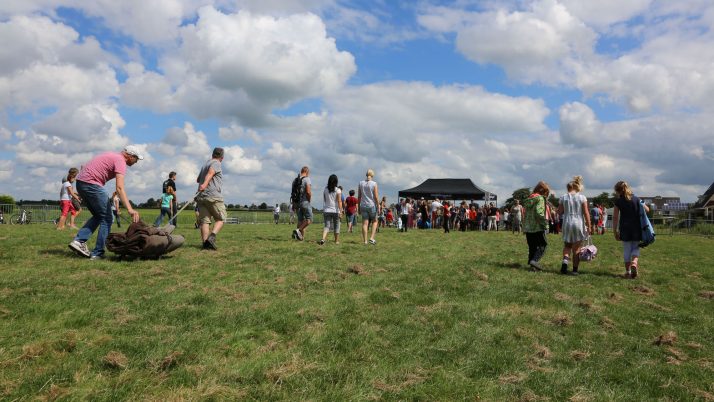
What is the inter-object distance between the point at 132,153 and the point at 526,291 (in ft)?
21.9

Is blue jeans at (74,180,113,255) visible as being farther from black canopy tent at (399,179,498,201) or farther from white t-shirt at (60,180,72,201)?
→ black canopy tent at (399,179,498,201)

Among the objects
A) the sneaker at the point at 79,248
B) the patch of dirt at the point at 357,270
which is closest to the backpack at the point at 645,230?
the patch of dirt at the point at 357,270

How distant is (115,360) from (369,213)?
31.8 feet

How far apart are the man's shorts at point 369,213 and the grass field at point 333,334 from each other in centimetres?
481

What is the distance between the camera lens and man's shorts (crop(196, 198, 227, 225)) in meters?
9.55

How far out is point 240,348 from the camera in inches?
145

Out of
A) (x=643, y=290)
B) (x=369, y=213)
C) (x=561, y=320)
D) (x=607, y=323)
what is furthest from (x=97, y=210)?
(x=643, y=290)

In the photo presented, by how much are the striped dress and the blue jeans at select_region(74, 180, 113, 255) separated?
8.18 meters

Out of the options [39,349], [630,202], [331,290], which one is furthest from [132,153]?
[630,202]

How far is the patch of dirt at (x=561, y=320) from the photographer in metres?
5.03

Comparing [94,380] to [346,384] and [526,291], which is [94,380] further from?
[526,291]

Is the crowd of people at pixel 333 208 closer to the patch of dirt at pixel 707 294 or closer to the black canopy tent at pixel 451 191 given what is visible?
the patch of dirt at pixel 707 294

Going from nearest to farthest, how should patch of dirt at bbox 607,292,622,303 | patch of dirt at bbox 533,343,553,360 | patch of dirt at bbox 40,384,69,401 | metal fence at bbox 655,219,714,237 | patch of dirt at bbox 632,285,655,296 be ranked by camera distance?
1. patch of dirt at bbox 40,384,69,401
2. patch of dirt at bbox 533,343,553,360
3. patch of dirt at bbox 607,292,622,303
4. patch of dirt at bbox 632,285,655,296
5. metal fence at bbox 655,219,714,237

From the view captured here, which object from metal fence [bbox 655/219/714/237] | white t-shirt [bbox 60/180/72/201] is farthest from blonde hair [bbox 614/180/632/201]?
metal fence [bbox 655/219/714/237]
